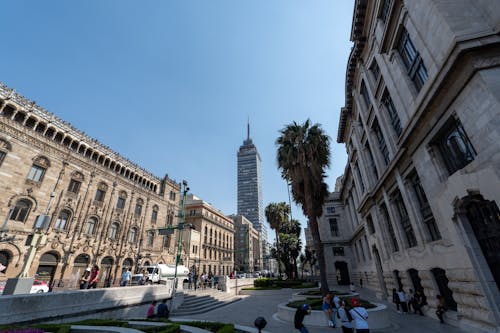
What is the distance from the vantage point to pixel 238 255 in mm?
85625

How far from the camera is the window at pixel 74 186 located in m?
26.3

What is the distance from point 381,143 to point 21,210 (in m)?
33.4

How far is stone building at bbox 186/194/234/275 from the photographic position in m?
50.6

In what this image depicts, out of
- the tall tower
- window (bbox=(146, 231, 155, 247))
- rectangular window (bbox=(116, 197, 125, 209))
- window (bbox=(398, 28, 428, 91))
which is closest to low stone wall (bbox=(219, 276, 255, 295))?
window (bbox=(146, 231, 155, 247))

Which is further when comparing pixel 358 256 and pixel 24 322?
pixel 358 256

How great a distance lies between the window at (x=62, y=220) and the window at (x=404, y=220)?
32.2 metres

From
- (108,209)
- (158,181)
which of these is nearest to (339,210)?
(158,181)

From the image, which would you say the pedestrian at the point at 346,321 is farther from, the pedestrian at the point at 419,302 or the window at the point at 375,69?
the window at the point at 375,69

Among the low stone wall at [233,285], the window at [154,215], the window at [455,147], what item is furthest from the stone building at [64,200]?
the window at [455,147]

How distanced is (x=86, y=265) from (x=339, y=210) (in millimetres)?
37716

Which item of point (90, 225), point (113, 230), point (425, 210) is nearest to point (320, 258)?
point (425, 210)

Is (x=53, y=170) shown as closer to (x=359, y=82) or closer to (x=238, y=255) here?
(x=359, y=82)

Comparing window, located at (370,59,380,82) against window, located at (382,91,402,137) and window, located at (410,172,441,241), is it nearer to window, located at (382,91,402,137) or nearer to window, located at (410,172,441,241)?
window, located at (382,91,402,137)

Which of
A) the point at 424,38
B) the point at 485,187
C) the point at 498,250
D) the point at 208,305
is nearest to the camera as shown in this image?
the point at 485,187
